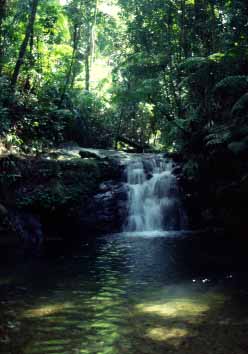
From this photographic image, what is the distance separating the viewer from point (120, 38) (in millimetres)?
21844

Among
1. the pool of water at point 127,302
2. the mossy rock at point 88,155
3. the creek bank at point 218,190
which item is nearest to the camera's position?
the pool of water at point 127,302

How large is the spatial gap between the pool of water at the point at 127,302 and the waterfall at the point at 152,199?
4.23 meters

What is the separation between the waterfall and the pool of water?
13.9 ft

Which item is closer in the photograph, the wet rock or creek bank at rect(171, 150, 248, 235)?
the wet rock

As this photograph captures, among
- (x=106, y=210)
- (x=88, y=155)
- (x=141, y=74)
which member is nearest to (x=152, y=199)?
(x=106, y=210)

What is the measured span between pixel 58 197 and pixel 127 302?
680 centimetres

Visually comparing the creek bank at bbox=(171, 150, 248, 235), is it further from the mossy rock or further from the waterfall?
the mossy rock

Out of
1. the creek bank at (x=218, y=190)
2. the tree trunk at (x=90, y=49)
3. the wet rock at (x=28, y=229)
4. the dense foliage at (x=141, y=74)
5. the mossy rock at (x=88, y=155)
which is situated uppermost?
the tree trunk at (x=90, y=49)

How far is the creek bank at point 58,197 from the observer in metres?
10.8

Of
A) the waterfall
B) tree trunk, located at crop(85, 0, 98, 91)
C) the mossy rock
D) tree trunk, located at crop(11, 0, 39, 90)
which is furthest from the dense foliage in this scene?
the waterfall

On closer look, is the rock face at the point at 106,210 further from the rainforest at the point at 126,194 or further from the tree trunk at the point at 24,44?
the tree trunk at the point at 24,44

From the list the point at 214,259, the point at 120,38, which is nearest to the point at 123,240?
the point at 214,259

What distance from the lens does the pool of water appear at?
12.9 feet

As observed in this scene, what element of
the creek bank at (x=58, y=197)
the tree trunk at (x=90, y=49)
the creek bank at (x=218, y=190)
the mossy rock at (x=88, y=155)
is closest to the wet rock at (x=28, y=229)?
the creek bank at (x=58, y=197)
